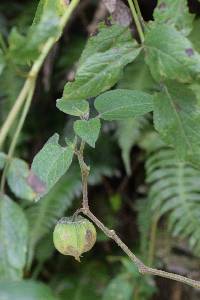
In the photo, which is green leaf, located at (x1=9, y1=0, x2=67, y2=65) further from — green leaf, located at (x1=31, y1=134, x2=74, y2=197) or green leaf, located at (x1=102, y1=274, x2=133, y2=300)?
green leaf, located at (x1=102, y1=274, x2=133, y2=300)

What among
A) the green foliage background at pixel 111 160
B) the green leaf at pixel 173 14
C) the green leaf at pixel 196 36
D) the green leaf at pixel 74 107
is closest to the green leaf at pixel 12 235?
the green foliage background at pixel 111 160

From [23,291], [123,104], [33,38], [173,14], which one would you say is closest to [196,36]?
[173,14]

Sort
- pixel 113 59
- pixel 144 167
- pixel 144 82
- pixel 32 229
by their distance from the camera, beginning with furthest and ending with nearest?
pixel 144 167, pixel 32 229, pixel 144 82, pixel 113 59

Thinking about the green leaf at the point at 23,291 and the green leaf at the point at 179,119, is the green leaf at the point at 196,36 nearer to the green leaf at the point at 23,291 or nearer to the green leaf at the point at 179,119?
the green leaf at the point at 179,119

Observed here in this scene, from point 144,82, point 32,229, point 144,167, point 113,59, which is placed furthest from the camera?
point 144,167

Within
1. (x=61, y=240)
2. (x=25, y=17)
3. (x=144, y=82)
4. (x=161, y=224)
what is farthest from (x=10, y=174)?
(x=25, y=17)

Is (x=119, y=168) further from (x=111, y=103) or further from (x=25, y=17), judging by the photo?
(x=111, y=103)

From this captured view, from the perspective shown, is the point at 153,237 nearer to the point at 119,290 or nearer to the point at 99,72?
the point at 119,290
